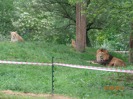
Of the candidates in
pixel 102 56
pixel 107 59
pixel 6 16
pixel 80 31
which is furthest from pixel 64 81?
pixel 6 16

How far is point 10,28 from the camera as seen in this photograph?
89.8ft

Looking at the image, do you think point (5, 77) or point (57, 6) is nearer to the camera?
point (5, 77)

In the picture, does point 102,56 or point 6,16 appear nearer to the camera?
point 102,56

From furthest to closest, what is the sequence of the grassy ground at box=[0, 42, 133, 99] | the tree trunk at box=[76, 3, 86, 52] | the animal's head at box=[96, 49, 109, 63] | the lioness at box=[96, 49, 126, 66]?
1. the tree trunk at box=[76, 3, 86, 52]
2. the animal's head at box=[96, 49, 109, 63]
3. the lioness at box=[96, 49, 126, 66]
4. the grassy ground at box=[0, 42, 133, 99]

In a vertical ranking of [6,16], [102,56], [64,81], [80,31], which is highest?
[6,16]

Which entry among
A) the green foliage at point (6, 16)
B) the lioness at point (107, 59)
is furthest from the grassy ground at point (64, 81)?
the green foliage at point (6, 16)

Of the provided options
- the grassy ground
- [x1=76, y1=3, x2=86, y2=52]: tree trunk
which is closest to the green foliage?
[x1=76, y1=3, x2=86, y2=52]: tree trunk

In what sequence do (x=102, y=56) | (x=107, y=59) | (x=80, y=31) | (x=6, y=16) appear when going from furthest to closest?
1. (x=6, y=16)
2. (x=80, y=31)
3. (x=102, y=56)
4. (x=107, y=59)

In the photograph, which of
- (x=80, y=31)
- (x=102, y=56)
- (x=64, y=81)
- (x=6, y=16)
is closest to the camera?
(x=64, y=81)

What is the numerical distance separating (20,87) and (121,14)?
3.68m

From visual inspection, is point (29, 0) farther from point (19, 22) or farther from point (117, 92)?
point (117, 92)

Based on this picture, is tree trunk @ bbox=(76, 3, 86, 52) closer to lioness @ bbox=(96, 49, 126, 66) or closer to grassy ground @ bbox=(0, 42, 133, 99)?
lioness @ bbox=(96, 49, 126, 66)

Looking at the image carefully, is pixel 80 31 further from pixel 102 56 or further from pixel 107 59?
pixel 107 59

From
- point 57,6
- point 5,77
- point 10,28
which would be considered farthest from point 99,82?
point 10,28
